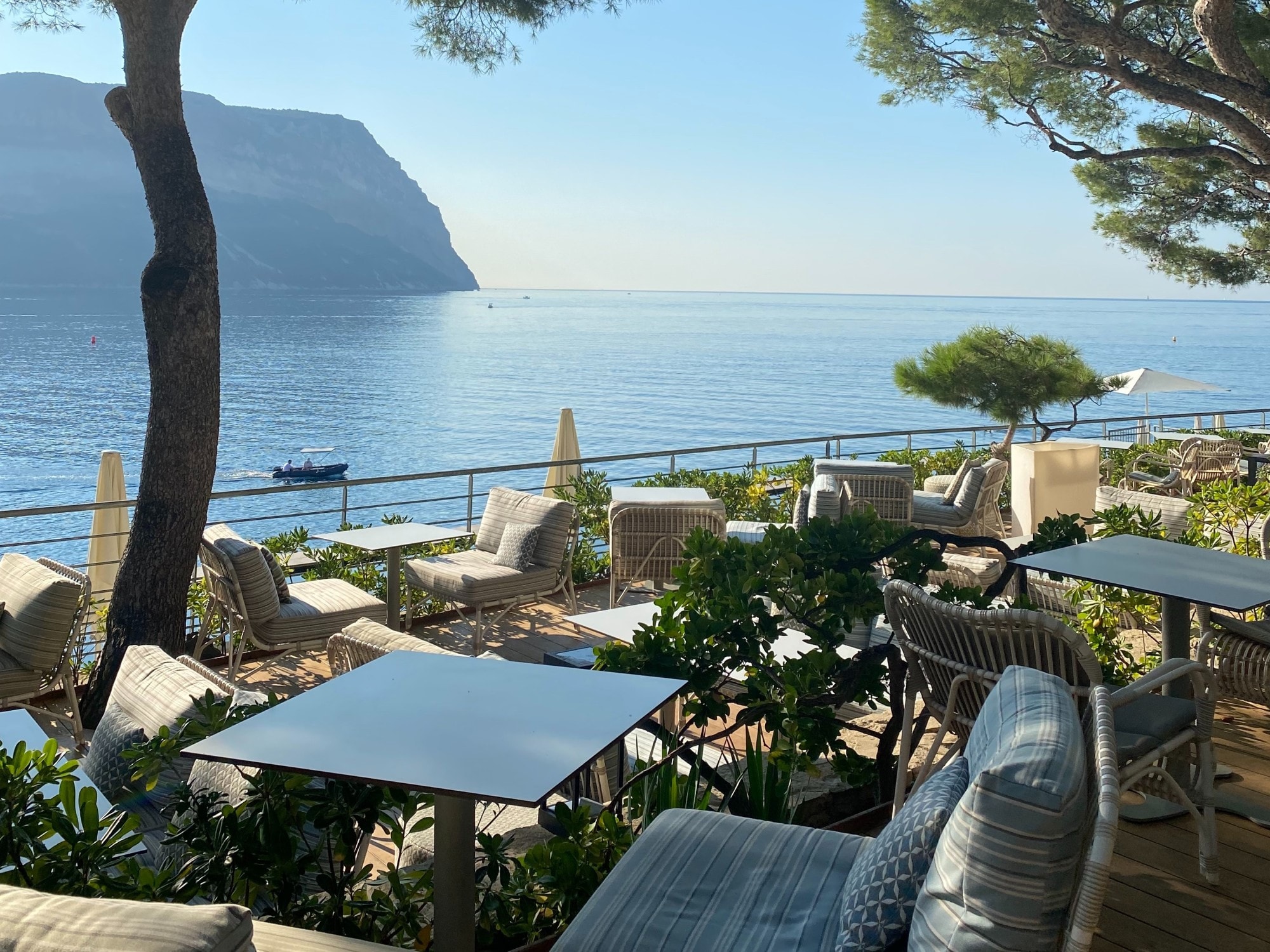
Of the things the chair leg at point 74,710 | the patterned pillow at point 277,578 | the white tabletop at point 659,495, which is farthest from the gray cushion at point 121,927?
the white tabletop at point 659,495

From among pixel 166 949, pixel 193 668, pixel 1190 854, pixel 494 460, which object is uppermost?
pixel 166 949

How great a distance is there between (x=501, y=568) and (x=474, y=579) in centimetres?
26

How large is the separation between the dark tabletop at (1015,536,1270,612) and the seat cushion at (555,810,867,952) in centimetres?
152

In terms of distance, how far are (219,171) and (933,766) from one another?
10210 cm

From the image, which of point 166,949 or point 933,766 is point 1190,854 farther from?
point 166,949

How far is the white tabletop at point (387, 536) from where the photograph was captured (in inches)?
211

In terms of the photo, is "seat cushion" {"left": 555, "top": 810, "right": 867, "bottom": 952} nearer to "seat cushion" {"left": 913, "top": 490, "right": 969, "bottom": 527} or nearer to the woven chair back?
the woven chair back

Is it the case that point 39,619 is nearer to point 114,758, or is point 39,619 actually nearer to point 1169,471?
point 114,758

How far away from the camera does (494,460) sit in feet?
151

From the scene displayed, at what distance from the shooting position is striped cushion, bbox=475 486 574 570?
A: 19.2 feet

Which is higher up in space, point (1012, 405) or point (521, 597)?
point (1012, 405)

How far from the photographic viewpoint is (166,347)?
5.03 meters

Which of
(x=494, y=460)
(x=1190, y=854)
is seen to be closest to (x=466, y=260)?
(x=494, y=460)

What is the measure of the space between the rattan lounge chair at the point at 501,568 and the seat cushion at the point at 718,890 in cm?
353
